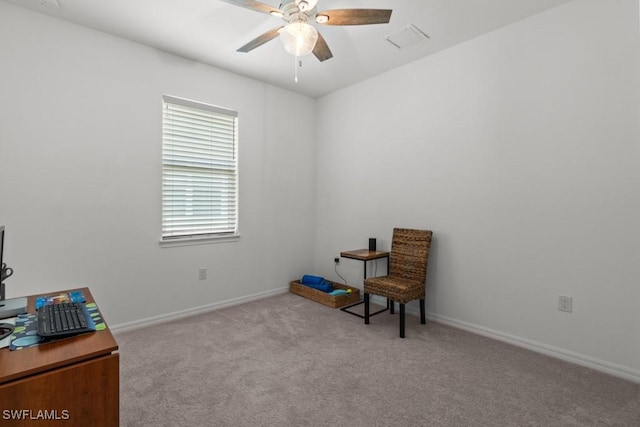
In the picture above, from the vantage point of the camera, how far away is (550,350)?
8.12 ft

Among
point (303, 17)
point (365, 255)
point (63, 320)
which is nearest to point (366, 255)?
point (365, 255)

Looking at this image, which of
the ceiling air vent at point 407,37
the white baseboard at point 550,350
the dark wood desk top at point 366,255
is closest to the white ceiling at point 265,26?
the ceiling air vent at point 407,37

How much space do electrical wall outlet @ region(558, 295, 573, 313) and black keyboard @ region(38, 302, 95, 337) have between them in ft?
9.92

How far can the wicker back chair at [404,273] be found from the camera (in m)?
2.83

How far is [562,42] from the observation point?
2420 millimetres

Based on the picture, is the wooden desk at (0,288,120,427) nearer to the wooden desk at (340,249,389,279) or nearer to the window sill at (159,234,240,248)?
the window sill at (159,234,240,248)

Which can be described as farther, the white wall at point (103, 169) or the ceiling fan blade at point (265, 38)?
the white wall at point (103, 169)

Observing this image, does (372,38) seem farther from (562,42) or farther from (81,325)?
(81,325)

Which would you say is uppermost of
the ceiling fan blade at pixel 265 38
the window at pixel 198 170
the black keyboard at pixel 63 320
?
the ceiling fan blade at pixel 265 38

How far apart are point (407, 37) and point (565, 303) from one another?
2.56 meters

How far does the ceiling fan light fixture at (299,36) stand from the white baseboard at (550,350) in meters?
2.72

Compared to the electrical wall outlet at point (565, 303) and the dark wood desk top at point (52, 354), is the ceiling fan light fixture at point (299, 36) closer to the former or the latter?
the dark wood desk top at point (52, 354)

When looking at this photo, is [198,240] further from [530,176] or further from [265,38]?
[530,176]

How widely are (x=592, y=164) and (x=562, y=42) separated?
0.97 metres
